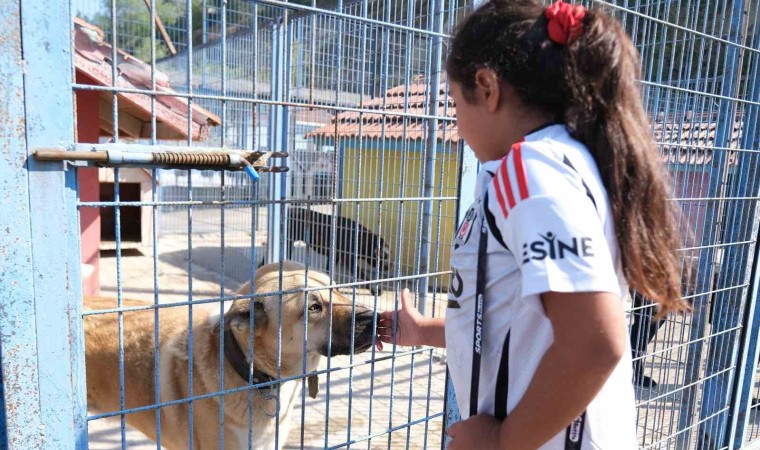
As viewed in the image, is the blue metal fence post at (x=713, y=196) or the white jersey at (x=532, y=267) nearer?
the white jersey at (x=532, y=267)

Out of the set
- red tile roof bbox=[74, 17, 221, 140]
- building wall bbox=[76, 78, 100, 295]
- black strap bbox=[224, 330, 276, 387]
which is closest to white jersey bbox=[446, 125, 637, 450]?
black strap bbox=[224, 330, 276, 387]

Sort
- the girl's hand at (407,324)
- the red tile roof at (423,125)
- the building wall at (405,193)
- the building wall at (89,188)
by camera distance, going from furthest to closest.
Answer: the building wall at (89,188)
the building wall at (405,193)
the red tile roof at (423,125)
the girl's hand at (407,324)

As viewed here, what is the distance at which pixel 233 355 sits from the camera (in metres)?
2.55

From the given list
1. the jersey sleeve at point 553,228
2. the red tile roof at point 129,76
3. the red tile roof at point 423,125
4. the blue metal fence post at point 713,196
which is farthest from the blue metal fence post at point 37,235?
the blue metal fence post at point 713,196

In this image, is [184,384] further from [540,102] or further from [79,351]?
[540,102]

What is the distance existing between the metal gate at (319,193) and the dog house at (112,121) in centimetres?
3

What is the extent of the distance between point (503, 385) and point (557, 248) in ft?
1.36

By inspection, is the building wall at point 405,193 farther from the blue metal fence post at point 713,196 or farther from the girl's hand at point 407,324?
the blue metal fence post at point 713,196

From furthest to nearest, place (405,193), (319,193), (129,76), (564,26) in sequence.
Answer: (319,193), (405,193), (129,76), (564,26)

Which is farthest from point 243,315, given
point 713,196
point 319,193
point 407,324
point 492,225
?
point 319,193

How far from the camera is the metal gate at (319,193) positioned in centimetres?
128

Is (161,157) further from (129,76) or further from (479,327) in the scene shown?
(129,76)

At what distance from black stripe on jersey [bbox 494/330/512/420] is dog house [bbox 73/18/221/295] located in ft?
3.34

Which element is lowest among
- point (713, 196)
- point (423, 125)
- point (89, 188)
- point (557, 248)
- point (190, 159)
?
point (89, 188)
